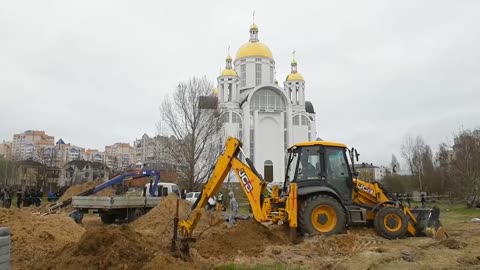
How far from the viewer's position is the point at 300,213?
11.1 m

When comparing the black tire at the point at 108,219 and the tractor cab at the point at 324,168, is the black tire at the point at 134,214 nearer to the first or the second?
Result: the black tire at the point at 108,219

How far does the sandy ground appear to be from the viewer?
742 cm

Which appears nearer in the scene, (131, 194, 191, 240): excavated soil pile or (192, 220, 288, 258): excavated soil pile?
(192, 220, 288, 258): excavated soil pile

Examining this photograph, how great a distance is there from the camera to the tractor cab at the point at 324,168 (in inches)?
468

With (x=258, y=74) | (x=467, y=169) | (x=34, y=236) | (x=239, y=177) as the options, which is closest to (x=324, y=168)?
(x=239, y=177)

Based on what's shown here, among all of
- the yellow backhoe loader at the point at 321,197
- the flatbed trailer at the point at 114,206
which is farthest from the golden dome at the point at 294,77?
the yellow backhoe loader at the point at 321,197

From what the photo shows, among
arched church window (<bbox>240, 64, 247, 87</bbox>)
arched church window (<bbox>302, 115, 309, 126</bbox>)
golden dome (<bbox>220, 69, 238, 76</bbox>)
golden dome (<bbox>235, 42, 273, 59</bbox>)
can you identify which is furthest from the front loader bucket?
golden dome (<bbox>235, 42, 273, 59</bbox>)

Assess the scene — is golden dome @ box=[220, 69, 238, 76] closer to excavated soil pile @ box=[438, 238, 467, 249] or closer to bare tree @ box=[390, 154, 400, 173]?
bare tree @ box=[390, 154, 400, 173]

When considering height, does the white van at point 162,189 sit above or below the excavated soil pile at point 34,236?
above

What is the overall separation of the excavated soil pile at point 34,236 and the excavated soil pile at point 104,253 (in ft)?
2.21

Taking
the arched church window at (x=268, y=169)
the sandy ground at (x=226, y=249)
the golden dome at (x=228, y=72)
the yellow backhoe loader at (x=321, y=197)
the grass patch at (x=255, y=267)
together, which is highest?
the golden dome at (x=228, y=72)

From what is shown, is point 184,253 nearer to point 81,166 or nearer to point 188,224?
point 188,224

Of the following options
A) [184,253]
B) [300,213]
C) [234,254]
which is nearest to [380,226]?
[300,213]

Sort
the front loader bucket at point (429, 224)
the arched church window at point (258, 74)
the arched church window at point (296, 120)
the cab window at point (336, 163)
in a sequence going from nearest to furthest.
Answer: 1. the front loader bucket at point (429, 224)
2. the cab window at point (336, 163)
3. the arched church window at point (296, 120)
4. the arched church window at point (258, 74)
